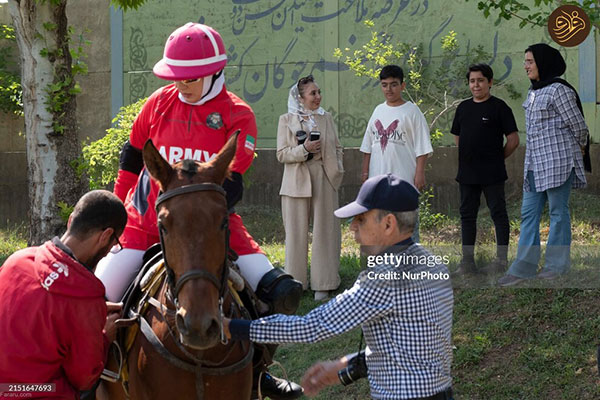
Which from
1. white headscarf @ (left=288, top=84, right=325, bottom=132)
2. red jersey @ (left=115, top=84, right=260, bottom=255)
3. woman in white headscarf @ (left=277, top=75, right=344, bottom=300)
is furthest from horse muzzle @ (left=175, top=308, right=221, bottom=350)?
white headscarf @ (left=288, top=84, right=325, bottom=132)

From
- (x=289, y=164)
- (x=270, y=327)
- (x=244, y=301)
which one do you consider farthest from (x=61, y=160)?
(x=270, y=327)

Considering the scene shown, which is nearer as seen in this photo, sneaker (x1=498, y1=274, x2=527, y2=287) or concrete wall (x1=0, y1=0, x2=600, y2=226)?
sneaker (x1=498, y1=274, x2=527, y2=287)

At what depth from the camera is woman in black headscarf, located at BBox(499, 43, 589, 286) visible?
8.83 meters

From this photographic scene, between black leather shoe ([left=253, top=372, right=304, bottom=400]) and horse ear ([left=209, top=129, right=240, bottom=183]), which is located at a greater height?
horse ear ([left=209, top=129, right=240, bottom=183])

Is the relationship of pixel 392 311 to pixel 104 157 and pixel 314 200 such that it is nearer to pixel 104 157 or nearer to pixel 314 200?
pixel 314 200

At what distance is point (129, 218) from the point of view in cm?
542

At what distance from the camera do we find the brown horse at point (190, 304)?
4.04 meters

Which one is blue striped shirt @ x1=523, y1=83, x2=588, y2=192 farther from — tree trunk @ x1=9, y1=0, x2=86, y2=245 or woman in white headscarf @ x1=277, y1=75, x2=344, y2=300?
tree trunk @ x1=9, y1=0, x2=86, y2=245

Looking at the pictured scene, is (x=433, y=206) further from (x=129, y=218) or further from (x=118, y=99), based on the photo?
(x=129, y=218)

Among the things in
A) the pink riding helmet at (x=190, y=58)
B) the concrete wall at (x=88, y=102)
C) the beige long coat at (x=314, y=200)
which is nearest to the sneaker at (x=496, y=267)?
the beige long coat at (x=314, y=200)

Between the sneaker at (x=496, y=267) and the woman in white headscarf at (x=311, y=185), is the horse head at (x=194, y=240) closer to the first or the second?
the sneaker at (x=496, y=267)

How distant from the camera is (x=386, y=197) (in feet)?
13.0

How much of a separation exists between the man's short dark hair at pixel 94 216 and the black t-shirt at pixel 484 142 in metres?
5.72

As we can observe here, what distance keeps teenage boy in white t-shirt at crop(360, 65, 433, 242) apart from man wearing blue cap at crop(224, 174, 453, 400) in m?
5.97
